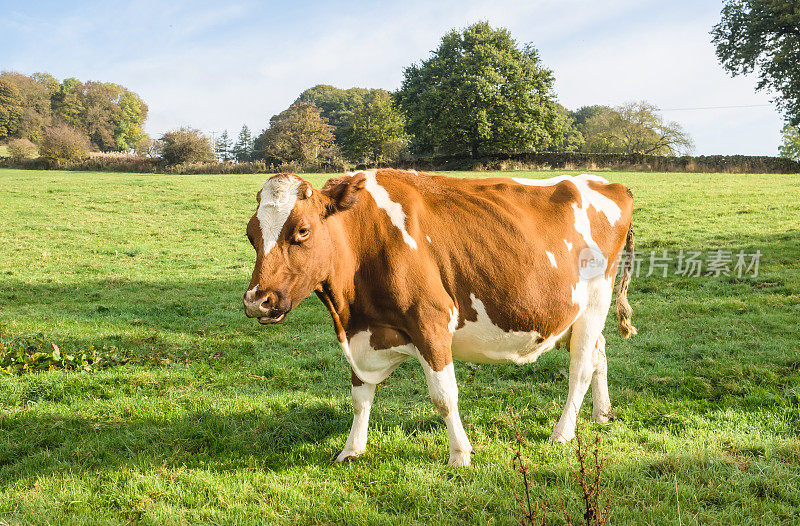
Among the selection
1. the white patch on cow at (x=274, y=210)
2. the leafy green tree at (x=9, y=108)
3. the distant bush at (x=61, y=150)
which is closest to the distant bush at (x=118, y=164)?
the distant bush at (x=61, y=150)

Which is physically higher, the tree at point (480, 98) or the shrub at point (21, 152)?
the tree at point (480, 98)

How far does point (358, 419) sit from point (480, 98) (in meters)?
43.1

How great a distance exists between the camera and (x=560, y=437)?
4.74 metres

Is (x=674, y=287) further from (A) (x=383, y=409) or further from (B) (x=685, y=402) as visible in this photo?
(A) (x=383, y=409)

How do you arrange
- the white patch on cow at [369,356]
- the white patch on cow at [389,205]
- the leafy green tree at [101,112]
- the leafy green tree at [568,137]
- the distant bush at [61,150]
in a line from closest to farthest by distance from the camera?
the white patch on cow at [389,205] < the white patch on cow at [369,356] < the distant bush at [61,150] < the leafy green tree at [568,137] < the leafy green tree at [101,112]

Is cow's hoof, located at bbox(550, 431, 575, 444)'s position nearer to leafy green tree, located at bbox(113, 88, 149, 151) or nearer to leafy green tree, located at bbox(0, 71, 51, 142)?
leafy green tree, located at bbox(0, 71, 51, 142)

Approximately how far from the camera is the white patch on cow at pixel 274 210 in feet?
11.9

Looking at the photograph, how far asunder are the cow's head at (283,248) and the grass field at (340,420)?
1.53 m

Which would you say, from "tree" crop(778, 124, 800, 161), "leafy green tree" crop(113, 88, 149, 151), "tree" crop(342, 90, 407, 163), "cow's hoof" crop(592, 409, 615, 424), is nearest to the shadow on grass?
"cow's hoof" crop(592, 409, 615, 424)

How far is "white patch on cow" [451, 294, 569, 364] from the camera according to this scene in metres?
4.23

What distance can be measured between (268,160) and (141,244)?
32617 millimetres

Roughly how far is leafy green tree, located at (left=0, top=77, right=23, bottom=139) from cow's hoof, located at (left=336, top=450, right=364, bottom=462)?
101981 millimetres

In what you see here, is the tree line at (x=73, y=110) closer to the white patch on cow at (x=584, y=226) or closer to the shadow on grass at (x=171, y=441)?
the shadow on grass at (x=171, y=441)

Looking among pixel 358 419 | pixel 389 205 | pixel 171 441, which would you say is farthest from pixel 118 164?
pixel 389 205
